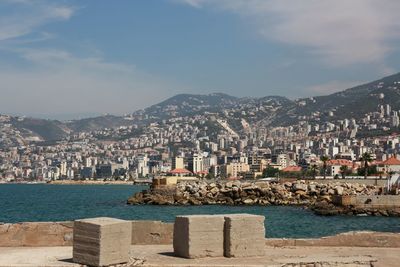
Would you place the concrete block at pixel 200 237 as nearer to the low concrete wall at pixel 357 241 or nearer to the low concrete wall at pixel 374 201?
the low concrete wall at pixel 357 241

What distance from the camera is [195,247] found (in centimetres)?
1055

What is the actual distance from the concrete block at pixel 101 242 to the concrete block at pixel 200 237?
0.95m

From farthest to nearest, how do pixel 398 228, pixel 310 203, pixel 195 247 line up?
pixel 310 203 → pixel 398 228 → pixel 195 247

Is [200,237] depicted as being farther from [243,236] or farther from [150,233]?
[150,233]

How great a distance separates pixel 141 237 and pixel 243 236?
2.76 m

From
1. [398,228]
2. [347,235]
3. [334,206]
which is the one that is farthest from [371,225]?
[347,235]

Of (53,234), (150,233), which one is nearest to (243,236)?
(150,233)

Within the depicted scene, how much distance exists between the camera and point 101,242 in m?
9.89

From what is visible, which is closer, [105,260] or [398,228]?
[105,260]

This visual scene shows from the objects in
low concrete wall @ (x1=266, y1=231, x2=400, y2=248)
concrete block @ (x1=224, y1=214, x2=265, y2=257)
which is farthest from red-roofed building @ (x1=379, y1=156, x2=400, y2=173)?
concrete block @ (x1=224, y1=214, x2=265, y2=257)

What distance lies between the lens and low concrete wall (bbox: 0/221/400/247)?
12.5 meters

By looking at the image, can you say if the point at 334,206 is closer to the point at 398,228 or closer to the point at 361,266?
the point at 398,228

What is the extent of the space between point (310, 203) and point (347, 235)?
51.9 m

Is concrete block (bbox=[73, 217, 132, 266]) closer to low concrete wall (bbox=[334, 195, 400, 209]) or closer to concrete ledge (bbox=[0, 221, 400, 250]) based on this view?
concrete ledge (bbox=[0, 221, 400, 250])
